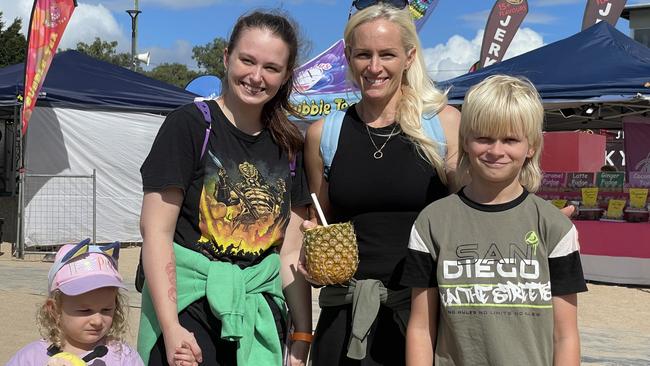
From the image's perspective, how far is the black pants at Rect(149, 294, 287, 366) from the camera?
102 inches

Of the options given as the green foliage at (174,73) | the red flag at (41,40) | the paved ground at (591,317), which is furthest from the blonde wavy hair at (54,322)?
the green foliage at (174,73)

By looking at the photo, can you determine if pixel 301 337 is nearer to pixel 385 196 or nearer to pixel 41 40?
pixel 385 196

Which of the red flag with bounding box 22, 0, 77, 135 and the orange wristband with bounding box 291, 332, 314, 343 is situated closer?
the orange wristband with bounding box 291, 332, 314, 343

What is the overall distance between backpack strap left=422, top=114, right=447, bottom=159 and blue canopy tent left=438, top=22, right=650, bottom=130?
271 inches

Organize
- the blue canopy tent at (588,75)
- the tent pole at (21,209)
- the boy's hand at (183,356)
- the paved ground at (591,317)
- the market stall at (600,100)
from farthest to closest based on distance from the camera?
the tent pole at (21,209)
the market stall at (600,100)
the blue canopy tent at (588,75)
the paved ground at (591,317)
the boy's hand at (183,356)

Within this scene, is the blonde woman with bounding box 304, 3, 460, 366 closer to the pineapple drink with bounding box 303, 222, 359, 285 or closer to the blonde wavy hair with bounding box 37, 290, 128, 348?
the pineapple drink with bounding box 303, 222, 359, 285

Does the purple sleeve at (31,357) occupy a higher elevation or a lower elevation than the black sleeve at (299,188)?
lower

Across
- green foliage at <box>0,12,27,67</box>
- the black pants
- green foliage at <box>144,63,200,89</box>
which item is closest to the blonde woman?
the black pants

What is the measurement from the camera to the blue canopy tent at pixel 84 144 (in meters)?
13.8

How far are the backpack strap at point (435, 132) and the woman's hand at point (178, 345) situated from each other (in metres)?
1.03

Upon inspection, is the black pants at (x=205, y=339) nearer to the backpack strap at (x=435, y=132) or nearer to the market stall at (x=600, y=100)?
the backpack strap at (x=435, y=132)

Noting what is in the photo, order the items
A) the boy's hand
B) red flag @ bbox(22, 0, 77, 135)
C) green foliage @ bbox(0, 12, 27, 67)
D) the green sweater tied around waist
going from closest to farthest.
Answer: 1. the boy's hand
2. the green sweater tied around waist
3. red flag @ bbox(22, 0, 77, 135)
4. green foliage @ bbox(0, 12, 27, 67)

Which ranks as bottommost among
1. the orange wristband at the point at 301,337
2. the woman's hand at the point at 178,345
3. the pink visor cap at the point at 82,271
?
the orange wristband at the point at 301,337

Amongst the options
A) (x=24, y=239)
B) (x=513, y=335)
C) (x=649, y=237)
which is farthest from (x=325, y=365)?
(x=24, y=239)
